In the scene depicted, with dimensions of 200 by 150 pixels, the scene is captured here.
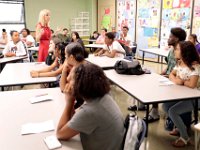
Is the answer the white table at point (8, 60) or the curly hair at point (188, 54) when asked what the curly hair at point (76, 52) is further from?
the white table at point (8, 60)

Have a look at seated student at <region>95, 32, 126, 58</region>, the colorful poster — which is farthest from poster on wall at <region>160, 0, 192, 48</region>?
seated student at <region>95, 32, 126, 58</region>

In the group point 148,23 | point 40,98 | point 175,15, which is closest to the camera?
point 40,98

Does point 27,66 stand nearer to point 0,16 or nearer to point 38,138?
point 38,138

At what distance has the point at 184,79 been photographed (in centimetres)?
274

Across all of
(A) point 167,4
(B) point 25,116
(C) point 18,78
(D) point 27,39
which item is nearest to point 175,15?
(A) point 167,4

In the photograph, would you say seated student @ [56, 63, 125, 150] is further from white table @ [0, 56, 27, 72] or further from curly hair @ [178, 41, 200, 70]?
white table @ [0, 56, 27, 72]

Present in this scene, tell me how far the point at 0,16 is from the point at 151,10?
18.5 feet

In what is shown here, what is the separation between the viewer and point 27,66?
155 inches

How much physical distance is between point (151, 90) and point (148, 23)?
590 cm

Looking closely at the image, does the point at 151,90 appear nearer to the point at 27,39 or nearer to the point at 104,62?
the point at 104,62

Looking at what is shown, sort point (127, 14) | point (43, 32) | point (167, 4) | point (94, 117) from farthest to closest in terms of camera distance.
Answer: point (127, 14)
point (167, 4)
point (43, 32)
point (94, 117)

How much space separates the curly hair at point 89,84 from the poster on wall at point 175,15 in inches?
223

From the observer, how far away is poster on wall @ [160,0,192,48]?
6.67 m

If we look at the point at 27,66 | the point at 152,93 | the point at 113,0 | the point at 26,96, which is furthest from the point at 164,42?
the point at 26,96
